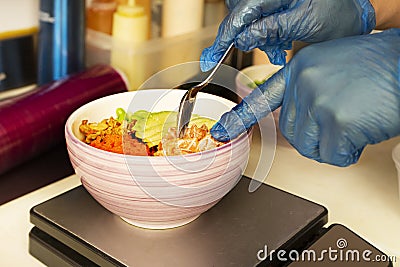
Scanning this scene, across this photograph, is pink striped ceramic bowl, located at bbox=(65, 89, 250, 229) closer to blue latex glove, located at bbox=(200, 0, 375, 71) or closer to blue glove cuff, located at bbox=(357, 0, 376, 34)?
blue latex glove, located at bbox=(200, 0, 375, 71)

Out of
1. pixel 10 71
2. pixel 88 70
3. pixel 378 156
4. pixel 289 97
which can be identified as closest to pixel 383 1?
pixel 378 156

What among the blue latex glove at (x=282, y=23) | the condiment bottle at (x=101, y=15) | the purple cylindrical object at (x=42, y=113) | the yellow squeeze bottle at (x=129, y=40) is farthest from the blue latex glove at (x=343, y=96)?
the condiment bottle at (x=101, y=15)

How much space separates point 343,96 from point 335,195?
1.36 ft

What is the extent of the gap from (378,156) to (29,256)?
65cm

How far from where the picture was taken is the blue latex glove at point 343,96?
0.61m

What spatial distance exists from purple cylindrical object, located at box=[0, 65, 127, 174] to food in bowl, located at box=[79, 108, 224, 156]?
0.21 metres

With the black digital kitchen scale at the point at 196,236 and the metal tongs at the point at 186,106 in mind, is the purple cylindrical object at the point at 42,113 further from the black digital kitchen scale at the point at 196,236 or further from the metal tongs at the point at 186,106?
the metal tongs at the point at 186,106

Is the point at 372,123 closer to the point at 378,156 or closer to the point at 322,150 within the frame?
the point at 322,150

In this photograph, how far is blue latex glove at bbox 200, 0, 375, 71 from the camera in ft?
2.60

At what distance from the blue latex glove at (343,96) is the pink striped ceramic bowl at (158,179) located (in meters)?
0.10

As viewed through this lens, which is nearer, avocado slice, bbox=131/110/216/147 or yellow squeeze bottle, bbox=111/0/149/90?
avocado slice, bbox=131/110/216/147

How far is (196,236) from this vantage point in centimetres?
80

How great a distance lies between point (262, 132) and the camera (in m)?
0.96

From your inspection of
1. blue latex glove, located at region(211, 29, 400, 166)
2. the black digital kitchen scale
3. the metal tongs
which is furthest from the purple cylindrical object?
blue latex glove, located at region(211, 29, 400, 166)
